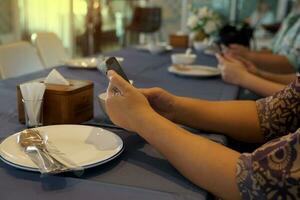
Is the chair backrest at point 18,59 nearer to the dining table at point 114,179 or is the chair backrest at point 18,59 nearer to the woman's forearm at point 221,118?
the dining table at point 114,179

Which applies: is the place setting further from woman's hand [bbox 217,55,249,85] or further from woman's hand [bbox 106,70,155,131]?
woman's hand [bbox 217,55,249,85]

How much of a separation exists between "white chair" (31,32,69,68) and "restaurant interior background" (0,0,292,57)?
187cm

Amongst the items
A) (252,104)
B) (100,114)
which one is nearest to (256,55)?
(252,104)

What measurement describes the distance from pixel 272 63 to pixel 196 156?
5.90 ft

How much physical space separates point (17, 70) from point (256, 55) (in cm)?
139

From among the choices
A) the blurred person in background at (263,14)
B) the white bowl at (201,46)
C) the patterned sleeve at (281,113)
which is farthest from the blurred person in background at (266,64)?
the blurred person in background at (263,14)

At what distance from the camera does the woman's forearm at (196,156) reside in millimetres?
635

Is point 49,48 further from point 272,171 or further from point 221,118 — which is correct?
point 272,171

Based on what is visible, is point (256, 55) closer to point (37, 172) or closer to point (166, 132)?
point (166, 132)

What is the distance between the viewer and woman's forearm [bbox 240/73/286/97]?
1417mm

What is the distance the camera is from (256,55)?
2314 millimetres

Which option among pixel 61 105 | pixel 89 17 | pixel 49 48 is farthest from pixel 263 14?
pixel 61 105

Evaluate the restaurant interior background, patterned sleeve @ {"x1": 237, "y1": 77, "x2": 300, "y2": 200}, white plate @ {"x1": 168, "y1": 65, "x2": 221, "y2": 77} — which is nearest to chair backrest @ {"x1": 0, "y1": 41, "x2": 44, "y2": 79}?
white plate @ {"x1": 168, "y1": 65, "x2": 221, "y2": 77}

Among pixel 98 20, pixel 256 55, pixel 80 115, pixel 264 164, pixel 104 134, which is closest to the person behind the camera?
pixel 264 164
